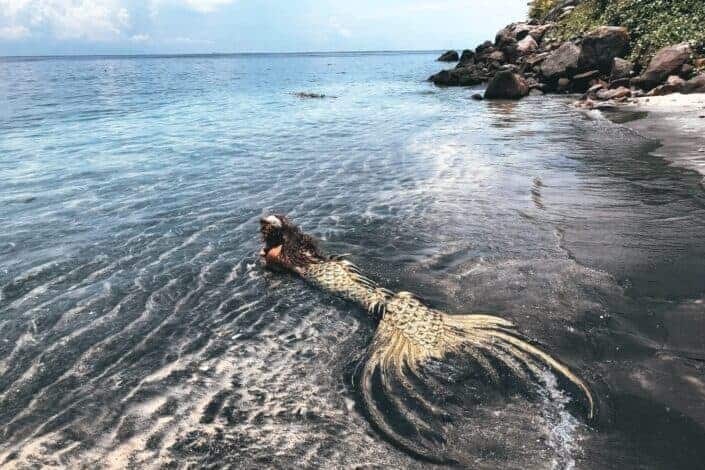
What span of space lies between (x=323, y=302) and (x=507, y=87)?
1069 inches

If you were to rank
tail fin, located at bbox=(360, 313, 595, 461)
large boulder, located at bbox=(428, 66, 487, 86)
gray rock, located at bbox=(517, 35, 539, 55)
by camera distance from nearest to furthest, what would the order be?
tail fin, located at bbox=(360, 313, 595, 461)
gray rock, located at bbox=(517, 35, 539, 55)
large boulder, located at bbox=(428, 66, 487, 86)

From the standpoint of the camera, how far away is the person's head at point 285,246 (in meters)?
6.59

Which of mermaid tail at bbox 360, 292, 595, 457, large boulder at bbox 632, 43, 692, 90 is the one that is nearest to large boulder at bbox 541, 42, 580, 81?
large boulder at bbox 632, 43, 692, 90

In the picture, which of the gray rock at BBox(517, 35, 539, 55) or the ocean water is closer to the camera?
the ocean water

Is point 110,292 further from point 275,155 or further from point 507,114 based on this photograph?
point 507,114

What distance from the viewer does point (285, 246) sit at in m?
6.63

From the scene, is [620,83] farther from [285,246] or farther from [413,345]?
[413,345]

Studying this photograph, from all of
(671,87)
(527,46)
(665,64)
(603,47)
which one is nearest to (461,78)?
(527,46)

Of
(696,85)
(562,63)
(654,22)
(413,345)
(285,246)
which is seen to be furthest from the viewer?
(562,63)

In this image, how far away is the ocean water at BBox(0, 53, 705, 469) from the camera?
144 inches

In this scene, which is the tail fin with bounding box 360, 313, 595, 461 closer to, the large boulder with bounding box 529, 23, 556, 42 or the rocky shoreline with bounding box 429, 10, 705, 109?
the rocky shoreline with bounding box 429, 10, 705, 109

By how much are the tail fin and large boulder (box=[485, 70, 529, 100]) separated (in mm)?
26898

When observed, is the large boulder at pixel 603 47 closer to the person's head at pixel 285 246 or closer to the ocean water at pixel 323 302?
the ocean water at pixel 323 302

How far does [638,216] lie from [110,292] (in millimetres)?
8660
